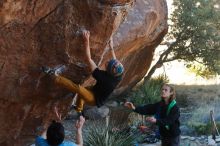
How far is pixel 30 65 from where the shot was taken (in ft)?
27.0

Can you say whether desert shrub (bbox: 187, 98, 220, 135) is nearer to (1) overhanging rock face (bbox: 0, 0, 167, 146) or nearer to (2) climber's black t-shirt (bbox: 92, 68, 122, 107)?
(1) overhanging rock face (bbox: 0, 0, 167, 146)

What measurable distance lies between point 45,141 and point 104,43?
7.50 ft

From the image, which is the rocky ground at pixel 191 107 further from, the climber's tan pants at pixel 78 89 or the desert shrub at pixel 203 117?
the climber's tan pants at pixel 78 89

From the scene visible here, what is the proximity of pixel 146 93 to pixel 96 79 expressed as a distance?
10.8m

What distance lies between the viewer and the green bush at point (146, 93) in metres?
18.3

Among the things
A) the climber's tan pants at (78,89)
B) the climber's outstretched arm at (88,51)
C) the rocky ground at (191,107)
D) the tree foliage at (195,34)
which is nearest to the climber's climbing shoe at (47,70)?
the climber's tan pants at (78,89)

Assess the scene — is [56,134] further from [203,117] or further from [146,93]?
[146,93]

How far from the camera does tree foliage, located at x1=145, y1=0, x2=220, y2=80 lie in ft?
64.0

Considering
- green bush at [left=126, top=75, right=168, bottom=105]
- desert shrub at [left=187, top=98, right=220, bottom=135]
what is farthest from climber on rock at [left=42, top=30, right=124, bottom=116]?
green bush at [left=126, top=75, right=168, bottom=105]

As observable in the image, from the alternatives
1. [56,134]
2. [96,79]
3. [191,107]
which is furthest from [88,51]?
[191,107]

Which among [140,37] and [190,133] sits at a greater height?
[140,37]

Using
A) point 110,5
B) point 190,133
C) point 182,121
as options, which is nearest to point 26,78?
point 110,5

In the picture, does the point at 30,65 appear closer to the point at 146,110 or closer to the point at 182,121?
the point at 146,110

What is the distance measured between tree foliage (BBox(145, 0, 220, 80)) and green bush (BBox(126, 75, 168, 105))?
108cm
